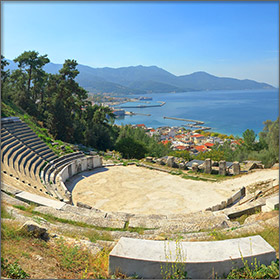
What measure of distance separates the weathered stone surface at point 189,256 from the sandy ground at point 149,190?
8096 mm

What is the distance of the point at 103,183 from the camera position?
1684cm

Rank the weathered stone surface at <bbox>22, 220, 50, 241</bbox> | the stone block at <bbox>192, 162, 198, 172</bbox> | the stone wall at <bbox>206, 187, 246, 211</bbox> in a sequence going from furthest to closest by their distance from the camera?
the stone block at <bbox>192, 162, 198, 172</bbox> → the stone wall at <bbox>206, 187, 246, 211</bbox> → the weathered stone surface at <bbox>22, 220, 50, 241</bbox>

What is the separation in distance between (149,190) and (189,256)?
37.5 ft

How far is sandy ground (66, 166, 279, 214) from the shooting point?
43.1 ft

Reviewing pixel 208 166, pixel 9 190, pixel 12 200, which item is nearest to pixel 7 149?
pixel 9 190

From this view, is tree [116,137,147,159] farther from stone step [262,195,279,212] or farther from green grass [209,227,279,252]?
green grass [209,227,279,252]

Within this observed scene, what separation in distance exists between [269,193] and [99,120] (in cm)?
2720

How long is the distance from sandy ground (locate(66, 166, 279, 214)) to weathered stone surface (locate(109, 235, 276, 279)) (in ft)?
26.6

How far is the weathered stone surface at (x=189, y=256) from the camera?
405cm

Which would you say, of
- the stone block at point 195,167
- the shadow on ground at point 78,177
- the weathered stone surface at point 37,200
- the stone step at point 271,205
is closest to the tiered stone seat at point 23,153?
the shadow on ground at point 78,177

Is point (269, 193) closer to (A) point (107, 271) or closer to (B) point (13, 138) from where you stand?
(A) point (107, 271)

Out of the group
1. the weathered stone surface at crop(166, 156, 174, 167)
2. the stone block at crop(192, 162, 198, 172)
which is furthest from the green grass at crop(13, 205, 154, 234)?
the weathered stone surface at crop(166, 156, 174, 167)

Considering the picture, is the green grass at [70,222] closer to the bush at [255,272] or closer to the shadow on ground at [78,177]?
the bush at [255,272]

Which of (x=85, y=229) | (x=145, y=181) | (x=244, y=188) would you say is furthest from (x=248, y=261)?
(x=145, y=181)
